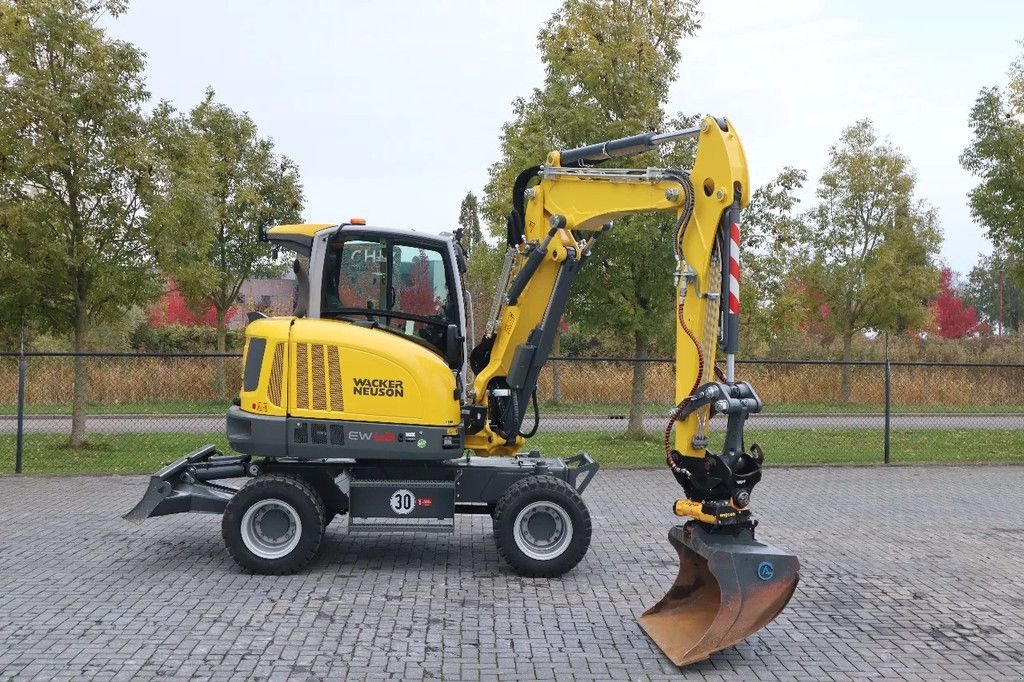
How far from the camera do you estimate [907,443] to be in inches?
757

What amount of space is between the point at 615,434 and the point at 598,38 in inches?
270

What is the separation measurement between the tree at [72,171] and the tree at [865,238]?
19.2 metres

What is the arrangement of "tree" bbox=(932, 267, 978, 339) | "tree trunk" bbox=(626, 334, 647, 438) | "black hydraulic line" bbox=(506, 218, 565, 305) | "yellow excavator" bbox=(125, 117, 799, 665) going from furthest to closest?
"tree" bbox=(932, 267, 978, 339)
"tree trunk" bbox=(626, 334, 647, 438)
"black hydraulic line" bbox=(506, 218, 565, 305)
"yellow excavator" bbox=(125, 117, 799, 665)

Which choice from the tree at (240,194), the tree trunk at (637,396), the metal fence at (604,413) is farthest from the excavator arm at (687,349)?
the tree at (240,194)

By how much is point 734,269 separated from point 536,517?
2743mm

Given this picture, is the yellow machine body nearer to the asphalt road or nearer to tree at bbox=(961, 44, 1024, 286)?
the asphalt road

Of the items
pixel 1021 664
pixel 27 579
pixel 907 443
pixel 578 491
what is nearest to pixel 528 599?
pixel 578 491

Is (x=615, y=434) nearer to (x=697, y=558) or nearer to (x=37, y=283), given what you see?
(x=37, y=283)

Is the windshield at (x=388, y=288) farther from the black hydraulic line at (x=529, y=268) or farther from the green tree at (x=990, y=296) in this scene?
the green tree at (x=990, y=296)

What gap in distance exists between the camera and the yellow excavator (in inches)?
291

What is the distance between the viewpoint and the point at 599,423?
19.1 meters

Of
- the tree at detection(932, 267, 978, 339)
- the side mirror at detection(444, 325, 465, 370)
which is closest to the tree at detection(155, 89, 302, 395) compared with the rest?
the side mirror at detection(444, 325, 465, 370)

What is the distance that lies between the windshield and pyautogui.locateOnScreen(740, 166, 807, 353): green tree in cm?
849

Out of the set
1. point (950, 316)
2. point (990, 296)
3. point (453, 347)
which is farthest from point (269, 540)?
point (990, 296)
